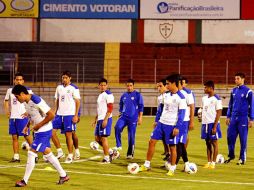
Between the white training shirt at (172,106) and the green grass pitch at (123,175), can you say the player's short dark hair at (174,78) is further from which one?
the green grass pitch at (123,175)

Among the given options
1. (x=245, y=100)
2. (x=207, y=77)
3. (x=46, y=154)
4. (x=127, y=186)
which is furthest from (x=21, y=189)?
(x=207, y=77)

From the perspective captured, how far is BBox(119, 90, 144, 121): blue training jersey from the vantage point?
20.9 m

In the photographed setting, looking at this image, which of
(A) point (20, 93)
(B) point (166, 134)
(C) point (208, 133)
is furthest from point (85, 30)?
(A) point (20, 93)

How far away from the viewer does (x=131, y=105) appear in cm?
2091

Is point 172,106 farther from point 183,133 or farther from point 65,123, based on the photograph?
point 65,123

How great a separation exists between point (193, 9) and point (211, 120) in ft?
94.1

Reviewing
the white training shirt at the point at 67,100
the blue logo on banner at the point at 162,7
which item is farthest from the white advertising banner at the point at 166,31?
the white training shirt at the point at 67,100

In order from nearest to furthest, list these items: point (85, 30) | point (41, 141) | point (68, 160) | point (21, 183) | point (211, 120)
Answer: point (21, 183) < point (41, 141) < point (68, 160) < point (211, 120) < point (85, 30)

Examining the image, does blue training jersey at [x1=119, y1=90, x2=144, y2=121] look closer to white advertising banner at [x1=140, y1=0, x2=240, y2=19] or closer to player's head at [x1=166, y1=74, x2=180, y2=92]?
player's head at [x1=166, y1=74, x2=180, y2=92]

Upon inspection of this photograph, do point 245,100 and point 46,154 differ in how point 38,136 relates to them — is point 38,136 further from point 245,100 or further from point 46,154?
point 245,100

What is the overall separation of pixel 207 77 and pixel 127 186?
3207 cm

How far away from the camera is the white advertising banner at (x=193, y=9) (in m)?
46.4

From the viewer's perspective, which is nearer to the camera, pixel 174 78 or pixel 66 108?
pixel 174 78

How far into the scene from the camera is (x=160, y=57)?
47.2 meters
